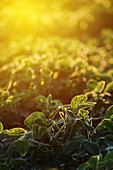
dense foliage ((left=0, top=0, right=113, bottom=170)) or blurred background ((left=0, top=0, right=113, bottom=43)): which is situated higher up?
blurred background ((left=0, top=0, right=113, bottom=43))

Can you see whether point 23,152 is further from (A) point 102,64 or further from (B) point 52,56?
(A) point 102,64

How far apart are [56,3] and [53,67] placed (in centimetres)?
1002

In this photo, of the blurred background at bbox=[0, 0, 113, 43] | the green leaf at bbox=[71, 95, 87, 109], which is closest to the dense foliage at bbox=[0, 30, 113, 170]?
the green leaf at bbox=[71, 95, 87, 109]

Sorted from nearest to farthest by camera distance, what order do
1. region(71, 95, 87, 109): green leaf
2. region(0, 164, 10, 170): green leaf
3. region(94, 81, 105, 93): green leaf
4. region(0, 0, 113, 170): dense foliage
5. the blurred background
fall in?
region(0, 164, 10, 170): green leaf < region(0, 0, 113, 170): dense foliage < region(71, 95, 87, 109): green leaf < region(94, 81, 105, 93): green leaf < the blurred background

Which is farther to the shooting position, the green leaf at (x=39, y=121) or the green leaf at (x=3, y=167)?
the green leaf at (x=39, y=121)

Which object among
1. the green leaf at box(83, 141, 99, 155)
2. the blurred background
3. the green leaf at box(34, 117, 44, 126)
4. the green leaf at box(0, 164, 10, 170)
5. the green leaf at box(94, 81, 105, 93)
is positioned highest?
the blurred background

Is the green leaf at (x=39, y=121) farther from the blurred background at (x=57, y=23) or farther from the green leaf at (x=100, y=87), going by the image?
the blurred background at (x=57, y=23)

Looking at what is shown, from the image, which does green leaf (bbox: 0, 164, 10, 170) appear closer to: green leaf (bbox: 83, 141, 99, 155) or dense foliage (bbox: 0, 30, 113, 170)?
dense foliage (bbox: 0, 30, 113, 170)

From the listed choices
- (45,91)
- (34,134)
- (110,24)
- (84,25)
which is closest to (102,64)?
(45,91)

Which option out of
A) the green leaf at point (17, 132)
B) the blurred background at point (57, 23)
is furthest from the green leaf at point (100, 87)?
the blurred background at point (57, 23)

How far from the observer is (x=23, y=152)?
1491 millimetres

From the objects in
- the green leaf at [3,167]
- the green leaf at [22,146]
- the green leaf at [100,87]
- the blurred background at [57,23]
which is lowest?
the green leaf at [3,167]

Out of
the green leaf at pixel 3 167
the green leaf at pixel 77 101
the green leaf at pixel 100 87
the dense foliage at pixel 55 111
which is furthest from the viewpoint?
the green leaf at pixel 100 87

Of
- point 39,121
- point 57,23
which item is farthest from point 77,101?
point 57,23
